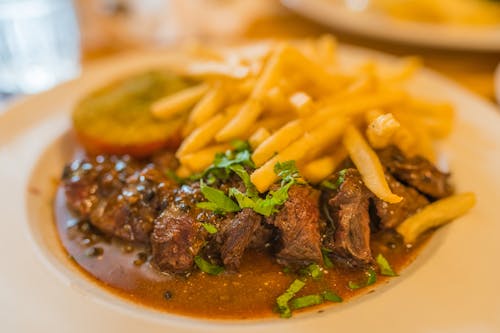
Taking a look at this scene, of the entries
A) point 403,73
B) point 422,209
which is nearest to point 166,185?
point 422,209

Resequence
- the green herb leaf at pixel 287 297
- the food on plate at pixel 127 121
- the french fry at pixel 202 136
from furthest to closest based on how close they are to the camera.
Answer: the food on plate at pixel 127 121 → the french fry at pixel 202 136 → the green herb leaf at pixel 287 297

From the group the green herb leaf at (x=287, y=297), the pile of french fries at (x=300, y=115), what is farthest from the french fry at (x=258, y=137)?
the green herb leaf at (x=287, y=297)

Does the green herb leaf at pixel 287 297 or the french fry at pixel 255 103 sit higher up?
the french fry at pixel 255 103

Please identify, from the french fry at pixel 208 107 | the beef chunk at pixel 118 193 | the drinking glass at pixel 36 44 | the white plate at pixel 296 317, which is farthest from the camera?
the drinking glass at pixel 36 44

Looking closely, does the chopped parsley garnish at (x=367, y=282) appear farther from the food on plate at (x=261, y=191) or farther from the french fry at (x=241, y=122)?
the french fry at (x=241, y=122)

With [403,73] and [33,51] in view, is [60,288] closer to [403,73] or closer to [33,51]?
[403,73]

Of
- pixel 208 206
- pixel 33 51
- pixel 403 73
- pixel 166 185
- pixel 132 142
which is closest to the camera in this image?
pixel 208 206

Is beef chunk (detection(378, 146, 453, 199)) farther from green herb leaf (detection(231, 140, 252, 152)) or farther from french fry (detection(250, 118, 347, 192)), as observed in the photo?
green herb leaf (detection(231, 140, 252, 152))
